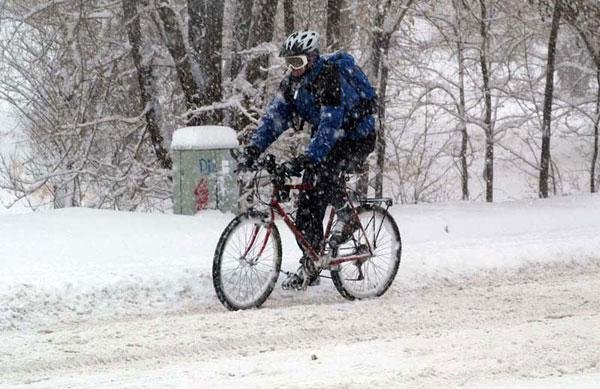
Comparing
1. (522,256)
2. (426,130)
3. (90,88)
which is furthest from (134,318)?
(426,130)

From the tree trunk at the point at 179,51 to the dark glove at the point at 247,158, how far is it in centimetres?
423

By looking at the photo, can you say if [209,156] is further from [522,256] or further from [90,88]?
[90,88]

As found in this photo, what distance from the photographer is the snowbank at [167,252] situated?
18.7ft

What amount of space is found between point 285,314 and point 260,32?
6020 millimetres

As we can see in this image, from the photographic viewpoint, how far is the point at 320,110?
5.85m

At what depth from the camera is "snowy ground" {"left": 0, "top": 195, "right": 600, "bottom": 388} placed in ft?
14.0

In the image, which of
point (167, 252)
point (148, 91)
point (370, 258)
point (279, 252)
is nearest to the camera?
point (279, 252)

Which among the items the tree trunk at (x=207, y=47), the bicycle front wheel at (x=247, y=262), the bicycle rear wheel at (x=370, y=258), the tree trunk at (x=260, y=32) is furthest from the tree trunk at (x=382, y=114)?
the bicycle front wheel at (x=247, y=262)

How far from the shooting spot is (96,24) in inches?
516

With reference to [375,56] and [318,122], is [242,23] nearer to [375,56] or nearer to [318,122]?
[375,56]

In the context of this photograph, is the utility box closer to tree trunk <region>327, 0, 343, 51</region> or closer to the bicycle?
the bicycle

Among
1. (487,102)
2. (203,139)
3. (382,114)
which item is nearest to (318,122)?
(203,139)

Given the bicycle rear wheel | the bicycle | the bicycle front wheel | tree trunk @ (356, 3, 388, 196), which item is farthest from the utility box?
tree trunk @ (356, 3, 388, 196)

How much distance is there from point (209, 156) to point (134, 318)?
9.40 feet
